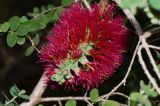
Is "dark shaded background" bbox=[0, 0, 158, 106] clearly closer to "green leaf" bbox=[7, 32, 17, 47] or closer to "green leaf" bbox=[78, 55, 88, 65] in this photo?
"green leaf" bbox=[7, 32, 17, 47]

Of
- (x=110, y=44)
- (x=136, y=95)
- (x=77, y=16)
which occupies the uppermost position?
(x=77, y=16)

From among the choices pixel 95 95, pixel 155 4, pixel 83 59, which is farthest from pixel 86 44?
pixel 155 4

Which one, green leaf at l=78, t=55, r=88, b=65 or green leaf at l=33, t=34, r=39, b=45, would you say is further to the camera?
green leaf at l=33, t=34, r=39, b=45

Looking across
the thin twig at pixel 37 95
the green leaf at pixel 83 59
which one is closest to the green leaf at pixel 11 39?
the thin twig at pixel 37 95

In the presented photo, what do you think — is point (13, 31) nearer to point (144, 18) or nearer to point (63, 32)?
point (63, 32)

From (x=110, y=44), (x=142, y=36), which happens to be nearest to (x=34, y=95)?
(x=110, y=44)

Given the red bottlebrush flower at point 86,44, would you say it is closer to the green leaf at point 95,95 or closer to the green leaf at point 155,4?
the green leaf at point 95,95

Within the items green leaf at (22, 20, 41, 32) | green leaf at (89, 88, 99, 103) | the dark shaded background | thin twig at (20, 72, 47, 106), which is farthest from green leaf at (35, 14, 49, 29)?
the dark shaded background

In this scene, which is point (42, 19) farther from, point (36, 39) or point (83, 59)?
point (83, 59)
